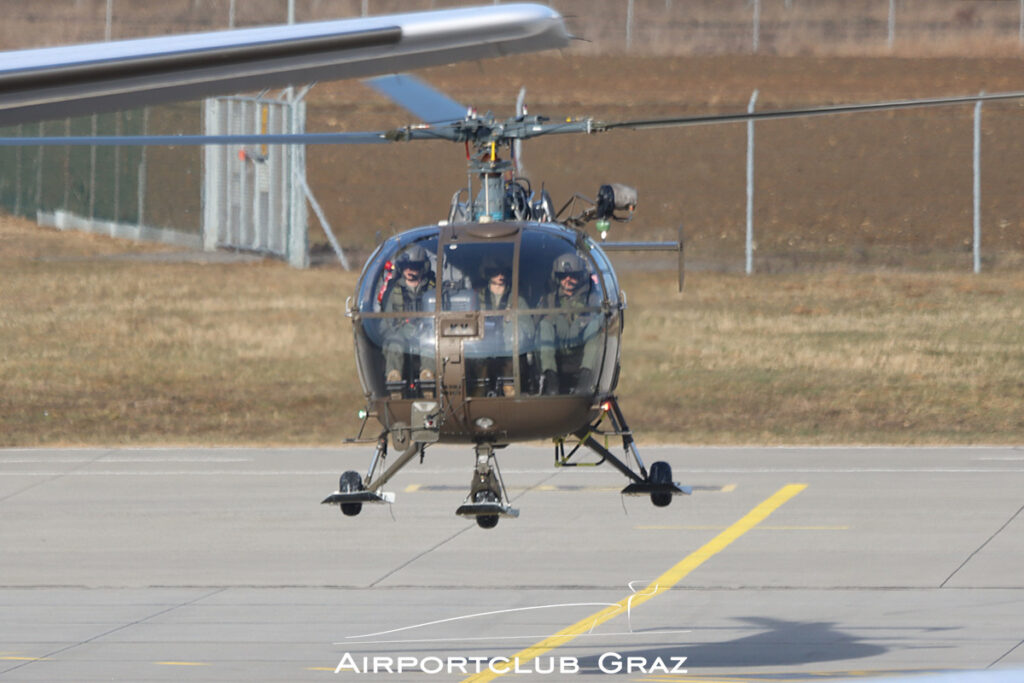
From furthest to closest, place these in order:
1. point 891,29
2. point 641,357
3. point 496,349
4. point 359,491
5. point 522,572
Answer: point 891,29 → point 641,357 → point 522,572 → point 359,491 → point 496,349

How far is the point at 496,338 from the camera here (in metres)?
11.7

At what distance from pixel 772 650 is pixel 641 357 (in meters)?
16.7

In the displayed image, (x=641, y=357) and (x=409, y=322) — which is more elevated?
(x=409, y=322)

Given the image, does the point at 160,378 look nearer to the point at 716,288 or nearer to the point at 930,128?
the point at 716,288

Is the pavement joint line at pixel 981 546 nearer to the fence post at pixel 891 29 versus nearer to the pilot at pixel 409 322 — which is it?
the pilot at pixel 409 322

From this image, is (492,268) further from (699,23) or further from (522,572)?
(699,23)

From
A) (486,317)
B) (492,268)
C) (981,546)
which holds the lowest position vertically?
(981,546)

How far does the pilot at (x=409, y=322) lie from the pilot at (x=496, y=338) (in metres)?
0.38

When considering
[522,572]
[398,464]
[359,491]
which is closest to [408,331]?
[359,491]

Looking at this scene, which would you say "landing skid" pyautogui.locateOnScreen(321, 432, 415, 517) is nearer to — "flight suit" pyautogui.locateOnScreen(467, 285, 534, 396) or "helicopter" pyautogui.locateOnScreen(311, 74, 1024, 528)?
"helicopter" pyautogui.locateOnScreen(311, 74, 1024, 528)

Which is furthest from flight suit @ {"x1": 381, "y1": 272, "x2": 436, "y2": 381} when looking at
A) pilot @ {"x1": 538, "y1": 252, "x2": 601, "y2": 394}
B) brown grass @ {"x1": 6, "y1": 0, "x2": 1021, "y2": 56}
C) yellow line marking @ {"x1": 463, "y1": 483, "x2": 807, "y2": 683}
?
brown grass @ {"x1": 6, "y1": 0, "x2": 1021, "y2": 56}

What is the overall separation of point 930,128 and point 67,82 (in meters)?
55.1

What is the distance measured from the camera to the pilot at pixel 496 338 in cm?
1166

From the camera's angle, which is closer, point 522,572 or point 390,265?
point 390,265
